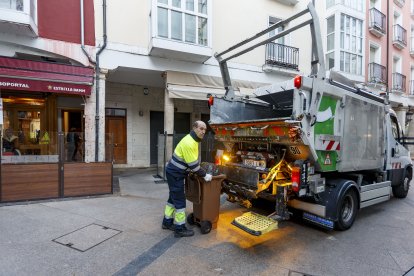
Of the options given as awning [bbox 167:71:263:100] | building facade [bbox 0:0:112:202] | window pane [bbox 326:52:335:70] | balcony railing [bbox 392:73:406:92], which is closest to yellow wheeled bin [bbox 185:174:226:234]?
building facade [bbox 0:0:112:202]

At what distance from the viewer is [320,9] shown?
1330 cm

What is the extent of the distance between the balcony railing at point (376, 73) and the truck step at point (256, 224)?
547 inches

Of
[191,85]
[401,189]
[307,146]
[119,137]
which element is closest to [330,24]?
[191,85]

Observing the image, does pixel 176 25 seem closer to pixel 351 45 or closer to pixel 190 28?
pixel 190 28

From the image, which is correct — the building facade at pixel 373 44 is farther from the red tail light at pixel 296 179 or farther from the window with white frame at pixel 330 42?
the red tail light at pixel 296 179

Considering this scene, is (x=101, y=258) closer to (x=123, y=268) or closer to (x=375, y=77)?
(x=123, y=268)

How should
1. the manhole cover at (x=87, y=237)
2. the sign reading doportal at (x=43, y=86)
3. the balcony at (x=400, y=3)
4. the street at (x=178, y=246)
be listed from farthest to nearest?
the balcony at (x=400, y=3), the sign reading doportal at (x=43, y=86), the manhole cover at (x=87, y=237), the street at (x=178, y=246)

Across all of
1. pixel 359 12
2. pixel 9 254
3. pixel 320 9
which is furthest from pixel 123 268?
pixel 359 12

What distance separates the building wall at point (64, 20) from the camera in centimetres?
748

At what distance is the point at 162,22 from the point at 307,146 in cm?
651

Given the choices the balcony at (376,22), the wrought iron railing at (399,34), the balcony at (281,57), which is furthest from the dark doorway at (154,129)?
the wrought iron railing at (399,34)

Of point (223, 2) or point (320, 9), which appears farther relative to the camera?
point (320, 9)

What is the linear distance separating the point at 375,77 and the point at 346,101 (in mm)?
12634

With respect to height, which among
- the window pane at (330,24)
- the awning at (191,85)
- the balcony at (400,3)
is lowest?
the awning at (191,85)
